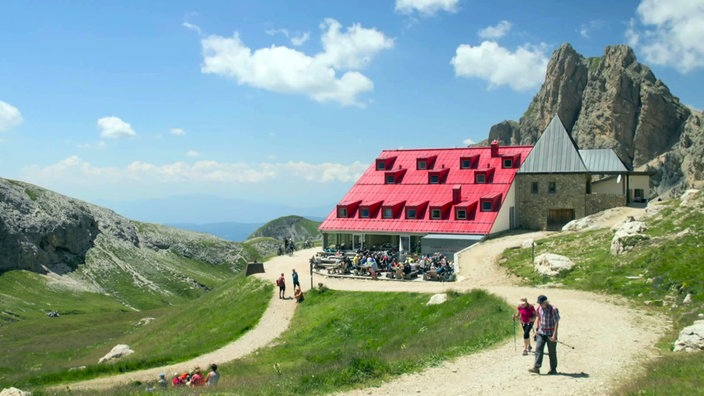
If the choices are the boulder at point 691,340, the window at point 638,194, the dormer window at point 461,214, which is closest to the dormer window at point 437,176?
the dormer window at point 461,214

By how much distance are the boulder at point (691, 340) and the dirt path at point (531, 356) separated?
984mm

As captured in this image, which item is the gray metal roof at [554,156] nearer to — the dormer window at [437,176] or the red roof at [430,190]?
the red roof at [430,190]

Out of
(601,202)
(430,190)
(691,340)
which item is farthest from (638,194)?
(691,340)

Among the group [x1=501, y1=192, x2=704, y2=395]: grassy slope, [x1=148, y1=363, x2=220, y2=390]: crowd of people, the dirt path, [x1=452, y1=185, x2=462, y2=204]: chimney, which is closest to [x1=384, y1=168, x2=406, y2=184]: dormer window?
[x1=452, y1=185, x2=462, y2=204]: chimney

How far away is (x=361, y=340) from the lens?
35.1 metres

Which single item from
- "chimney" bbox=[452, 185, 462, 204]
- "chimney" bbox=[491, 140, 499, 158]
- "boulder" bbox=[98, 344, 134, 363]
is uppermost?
"chimney" bbox=[491, 140, 499, 158]

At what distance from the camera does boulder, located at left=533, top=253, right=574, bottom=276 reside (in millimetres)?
40156

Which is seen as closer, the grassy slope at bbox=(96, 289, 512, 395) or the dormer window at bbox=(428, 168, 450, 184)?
the grassy slope at bbox=(96, 289, 512, 395)

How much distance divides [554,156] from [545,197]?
4.96m

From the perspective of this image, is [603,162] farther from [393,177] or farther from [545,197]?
[393,177]

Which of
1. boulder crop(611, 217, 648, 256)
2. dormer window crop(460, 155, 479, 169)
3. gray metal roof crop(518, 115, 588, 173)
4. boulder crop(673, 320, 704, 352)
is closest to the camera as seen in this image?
boulder crop(673, 320, 704, 352)

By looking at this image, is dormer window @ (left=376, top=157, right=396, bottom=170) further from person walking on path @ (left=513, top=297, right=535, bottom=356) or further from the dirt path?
person walking on path @ (left=513, top=297, right=535, bottom=356)

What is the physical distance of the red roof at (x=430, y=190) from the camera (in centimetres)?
6256

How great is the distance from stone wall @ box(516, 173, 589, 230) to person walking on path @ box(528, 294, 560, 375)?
4809 centimetres
